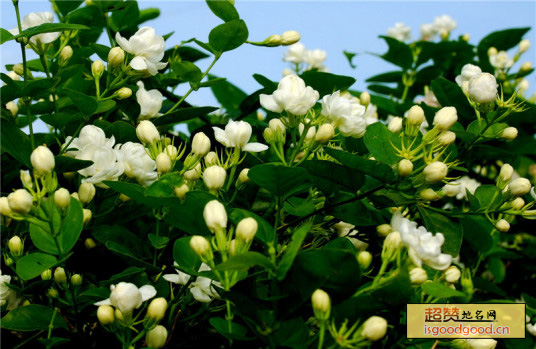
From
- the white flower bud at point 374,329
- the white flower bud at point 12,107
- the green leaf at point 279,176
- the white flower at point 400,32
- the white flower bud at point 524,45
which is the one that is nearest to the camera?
the white flower bud at point 374,329

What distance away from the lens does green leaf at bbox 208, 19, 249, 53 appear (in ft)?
3.34

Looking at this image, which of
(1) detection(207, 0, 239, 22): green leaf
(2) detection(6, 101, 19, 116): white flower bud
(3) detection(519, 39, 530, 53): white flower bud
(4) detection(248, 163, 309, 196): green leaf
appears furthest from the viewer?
(3) detection(519, 39, 530, 53): white flower bud

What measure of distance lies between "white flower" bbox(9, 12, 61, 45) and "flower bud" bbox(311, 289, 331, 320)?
2.37 feet

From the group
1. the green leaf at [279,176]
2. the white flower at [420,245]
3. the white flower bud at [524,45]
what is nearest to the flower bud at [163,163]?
the green leaf at [279,176]

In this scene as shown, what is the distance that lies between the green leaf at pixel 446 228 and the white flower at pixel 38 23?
748 mm

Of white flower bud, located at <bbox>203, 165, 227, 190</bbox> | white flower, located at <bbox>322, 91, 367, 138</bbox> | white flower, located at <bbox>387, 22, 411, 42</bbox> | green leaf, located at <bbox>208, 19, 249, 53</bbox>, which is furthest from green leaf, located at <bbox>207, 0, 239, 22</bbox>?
white flower, located at <bbox>387, 22, 411, 42</bbox>

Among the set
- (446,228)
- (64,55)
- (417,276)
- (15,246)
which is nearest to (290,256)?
(417,276)

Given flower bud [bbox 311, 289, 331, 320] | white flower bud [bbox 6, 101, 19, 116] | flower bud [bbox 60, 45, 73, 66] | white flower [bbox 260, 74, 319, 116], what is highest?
flower bud [bbox 60, 45, 73, 66]

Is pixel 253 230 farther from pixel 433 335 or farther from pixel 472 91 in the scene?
pixel 472 91

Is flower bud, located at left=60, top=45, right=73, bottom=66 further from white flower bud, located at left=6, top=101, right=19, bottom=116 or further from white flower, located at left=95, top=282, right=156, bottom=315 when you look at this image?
white flower, located at left=95, top=282, right=156, bottom=315

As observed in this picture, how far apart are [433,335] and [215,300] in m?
0.33

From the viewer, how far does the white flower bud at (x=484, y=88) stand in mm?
952

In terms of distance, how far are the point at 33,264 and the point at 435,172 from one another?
60 cm
